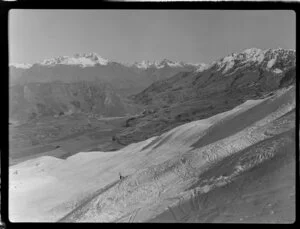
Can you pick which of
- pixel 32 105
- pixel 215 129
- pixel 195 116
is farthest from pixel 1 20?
pixel 215 129

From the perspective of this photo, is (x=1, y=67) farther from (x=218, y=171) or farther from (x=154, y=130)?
(x=154, y=130)

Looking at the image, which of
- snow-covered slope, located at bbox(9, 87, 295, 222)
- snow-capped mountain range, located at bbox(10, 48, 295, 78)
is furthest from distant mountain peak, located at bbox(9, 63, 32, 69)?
snow-covered slope, located at bbox(9, 87, 295, 222)

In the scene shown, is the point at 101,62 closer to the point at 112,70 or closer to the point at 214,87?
the point at 112,70

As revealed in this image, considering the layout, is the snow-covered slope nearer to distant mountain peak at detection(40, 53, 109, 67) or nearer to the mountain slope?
the mountain slope

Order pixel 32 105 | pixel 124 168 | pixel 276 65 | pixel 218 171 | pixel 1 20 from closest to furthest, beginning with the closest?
pixel 1 20 < pixel 218 171 < pixel 276 65 < pixel 32 105 < pixel 124 168

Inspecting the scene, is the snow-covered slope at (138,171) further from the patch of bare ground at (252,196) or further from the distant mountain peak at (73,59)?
the distant mountain peak at (73,59)

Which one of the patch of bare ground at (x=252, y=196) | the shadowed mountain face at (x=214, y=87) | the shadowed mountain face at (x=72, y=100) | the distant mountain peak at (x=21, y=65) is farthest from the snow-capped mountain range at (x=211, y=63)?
the patch of bare ground at (x=252, y=196)
